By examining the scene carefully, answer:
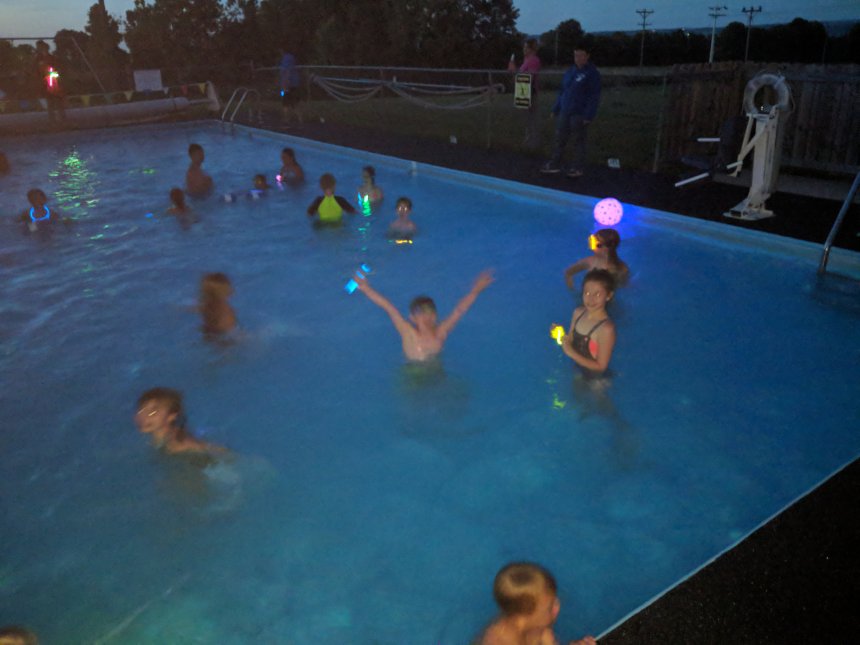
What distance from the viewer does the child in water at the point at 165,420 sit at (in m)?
4.10

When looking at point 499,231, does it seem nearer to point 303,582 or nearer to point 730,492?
point 730,492

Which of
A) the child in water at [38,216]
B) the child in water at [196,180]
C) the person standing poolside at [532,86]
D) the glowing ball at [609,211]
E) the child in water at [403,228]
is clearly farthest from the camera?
the person standing poolside at [532,86]

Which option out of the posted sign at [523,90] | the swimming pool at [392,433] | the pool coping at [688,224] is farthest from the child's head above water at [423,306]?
the posted sign at [523,90]

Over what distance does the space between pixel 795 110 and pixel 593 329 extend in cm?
733

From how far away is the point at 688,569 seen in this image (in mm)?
3709

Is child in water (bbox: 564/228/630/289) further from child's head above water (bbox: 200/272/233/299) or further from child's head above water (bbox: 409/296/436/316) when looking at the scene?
child's head above water (bbox: 200/272/233/299)

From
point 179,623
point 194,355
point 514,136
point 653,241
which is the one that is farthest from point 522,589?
point 514,136

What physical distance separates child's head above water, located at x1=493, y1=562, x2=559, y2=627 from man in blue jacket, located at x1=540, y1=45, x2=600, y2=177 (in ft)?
29.3

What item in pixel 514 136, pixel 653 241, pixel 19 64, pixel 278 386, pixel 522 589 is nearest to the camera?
pixel 522 589

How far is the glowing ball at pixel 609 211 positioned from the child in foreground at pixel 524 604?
6.94 metres

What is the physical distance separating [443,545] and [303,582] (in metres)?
0.86

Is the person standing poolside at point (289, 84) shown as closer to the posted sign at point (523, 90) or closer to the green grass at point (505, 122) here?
the green grass at point (505, 122)

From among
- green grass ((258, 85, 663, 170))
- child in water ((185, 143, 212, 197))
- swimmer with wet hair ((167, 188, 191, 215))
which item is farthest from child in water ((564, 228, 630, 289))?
child in water ((185, 143, 212, 197))

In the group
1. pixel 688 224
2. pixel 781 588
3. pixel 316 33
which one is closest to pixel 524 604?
pixel 781 588
